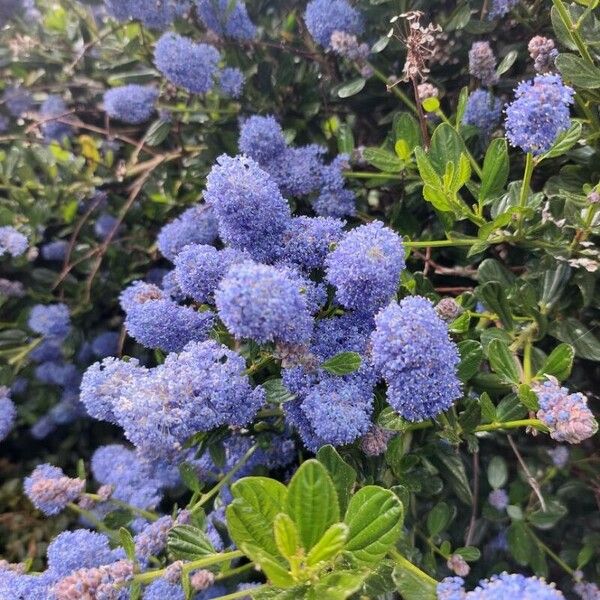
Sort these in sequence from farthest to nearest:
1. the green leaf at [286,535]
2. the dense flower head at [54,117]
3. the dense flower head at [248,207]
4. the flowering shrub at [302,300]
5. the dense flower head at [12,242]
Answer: the dense flower head at [54,117]
the dense flower head at [12,242]
the dense flower head at [248,207]
the flowering shrub at [302,300]
the green leaf at [286,535]

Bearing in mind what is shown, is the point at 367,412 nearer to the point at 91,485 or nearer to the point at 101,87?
the point at 91,485

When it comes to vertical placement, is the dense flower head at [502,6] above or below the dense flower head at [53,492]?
above

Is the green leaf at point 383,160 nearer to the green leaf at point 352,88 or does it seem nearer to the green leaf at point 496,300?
the green leaf at point 352,88

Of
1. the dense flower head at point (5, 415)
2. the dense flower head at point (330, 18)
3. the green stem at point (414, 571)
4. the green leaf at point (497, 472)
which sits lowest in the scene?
the green leaf at point (497, 472)

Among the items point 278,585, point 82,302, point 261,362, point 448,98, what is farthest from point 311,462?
point 82,302

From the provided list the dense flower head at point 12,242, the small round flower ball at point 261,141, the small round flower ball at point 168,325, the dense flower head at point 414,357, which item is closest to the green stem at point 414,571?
the dense flower head at point 414,357

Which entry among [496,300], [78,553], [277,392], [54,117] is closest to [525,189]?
[496,300]

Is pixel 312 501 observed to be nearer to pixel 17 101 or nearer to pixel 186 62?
pixel 186 62
